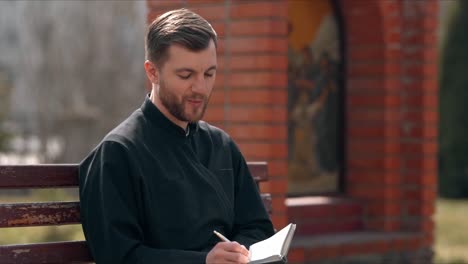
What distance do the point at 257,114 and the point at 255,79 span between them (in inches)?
8.0

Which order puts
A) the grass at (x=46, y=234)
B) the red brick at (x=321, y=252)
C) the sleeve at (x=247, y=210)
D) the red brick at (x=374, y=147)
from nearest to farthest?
the sleeve at (x=247, y=210)
the red brick at (x=321, y=252)
the red brick at (x=374, y=147)
the grass at (x=46, y=234)

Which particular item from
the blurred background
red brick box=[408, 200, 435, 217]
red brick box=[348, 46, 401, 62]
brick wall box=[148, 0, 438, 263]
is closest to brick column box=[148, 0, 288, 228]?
brick wall box=[148, 0, 438, 263]

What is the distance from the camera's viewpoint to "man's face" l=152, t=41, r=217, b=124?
3.18m

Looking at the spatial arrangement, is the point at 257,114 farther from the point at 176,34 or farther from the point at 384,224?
the point at 176,34

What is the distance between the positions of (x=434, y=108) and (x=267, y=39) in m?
1.68

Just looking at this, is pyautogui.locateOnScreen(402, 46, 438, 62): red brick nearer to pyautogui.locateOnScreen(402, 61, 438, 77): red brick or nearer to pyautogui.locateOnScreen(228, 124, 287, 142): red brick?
pyautogui.locateOnScreen(402, 61, 438, 77): red brick

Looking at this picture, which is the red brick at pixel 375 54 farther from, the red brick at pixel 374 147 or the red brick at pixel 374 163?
the red brick at pixel 374 163

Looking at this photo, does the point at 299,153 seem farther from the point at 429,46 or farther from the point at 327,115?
the point at 429,46

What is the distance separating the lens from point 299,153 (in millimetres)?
6930

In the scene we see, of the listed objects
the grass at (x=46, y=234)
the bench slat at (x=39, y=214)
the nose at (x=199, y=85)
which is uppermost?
the nose at (x=199, y=85)

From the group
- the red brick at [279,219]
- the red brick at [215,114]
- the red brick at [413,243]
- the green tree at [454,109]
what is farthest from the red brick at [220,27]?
the green tree at [454,109]

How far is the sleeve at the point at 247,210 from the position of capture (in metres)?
3.51

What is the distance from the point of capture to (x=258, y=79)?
5.98 meters

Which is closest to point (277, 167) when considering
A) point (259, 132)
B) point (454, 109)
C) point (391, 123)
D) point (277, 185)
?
point (277, 185)
